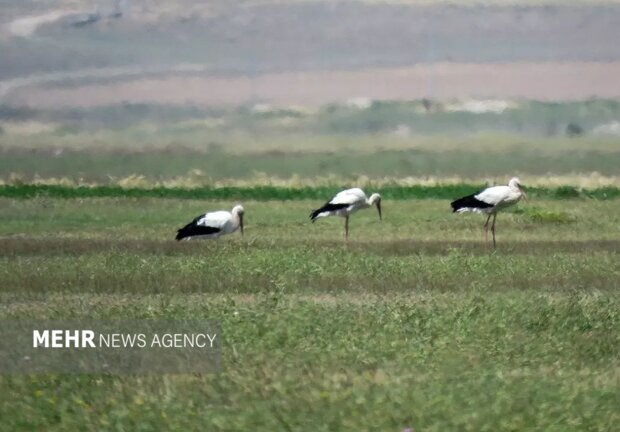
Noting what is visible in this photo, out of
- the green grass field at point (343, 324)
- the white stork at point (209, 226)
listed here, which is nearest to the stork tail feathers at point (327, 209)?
the green grass field at point (343, 324)

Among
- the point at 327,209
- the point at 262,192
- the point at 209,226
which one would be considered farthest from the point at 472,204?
the point at 262,192

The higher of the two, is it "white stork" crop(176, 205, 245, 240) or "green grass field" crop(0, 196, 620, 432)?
"green grass field" crop(0, 196, 620, 432)

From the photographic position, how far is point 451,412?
9.25 meters

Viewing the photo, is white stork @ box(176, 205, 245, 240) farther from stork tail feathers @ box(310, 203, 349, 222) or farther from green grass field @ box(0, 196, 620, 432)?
stork tail feathers @ box(310, 203, 349, 222)

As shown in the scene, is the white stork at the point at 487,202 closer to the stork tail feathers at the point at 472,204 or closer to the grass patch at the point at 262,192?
the stork tail feathers at the point at 472,204

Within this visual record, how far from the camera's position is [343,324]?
43.9 ft

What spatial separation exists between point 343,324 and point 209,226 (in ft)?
39.3

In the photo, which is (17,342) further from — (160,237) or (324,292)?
(160,237)

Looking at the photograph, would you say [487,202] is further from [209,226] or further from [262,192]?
[262,192]

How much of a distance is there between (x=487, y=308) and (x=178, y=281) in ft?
15.3

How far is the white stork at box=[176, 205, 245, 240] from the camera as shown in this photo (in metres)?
24.8

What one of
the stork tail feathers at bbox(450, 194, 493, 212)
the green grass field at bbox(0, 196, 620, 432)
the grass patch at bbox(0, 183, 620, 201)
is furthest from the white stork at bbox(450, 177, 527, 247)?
the grass patch at bbox(0, 183, 620, 201)

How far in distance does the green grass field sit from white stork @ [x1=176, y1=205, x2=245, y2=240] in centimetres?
33

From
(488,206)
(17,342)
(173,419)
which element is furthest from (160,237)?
(173,419)
